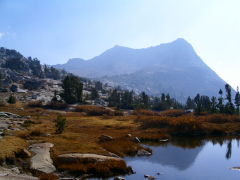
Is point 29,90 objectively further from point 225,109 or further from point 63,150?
point 63,150

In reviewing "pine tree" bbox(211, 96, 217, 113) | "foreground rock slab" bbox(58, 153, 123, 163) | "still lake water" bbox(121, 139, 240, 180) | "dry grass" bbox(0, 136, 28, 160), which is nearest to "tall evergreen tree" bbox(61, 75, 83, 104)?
"pine tree" bbox(211, 96, 217, 113)

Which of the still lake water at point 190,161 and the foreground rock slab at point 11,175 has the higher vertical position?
the foreground rock slab at point 11,175

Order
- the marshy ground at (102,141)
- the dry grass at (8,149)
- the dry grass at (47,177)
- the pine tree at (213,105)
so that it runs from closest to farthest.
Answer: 1. the dry grass at (47,177)
2. the dry grass at (8,149)
3. the marshy ground at (102,141)
4. the pine tree at (213,105)

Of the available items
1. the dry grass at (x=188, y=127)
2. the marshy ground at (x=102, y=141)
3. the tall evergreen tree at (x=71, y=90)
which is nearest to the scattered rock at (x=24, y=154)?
the marshy ground at (x=102, y=141)

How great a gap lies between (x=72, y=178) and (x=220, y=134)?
53.9m

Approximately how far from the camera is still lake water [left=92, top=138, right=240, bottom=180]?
36594mm

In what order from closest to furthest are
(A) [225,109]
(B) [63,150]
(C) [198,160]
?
(B) [63,150], (C) [198,160], (A) [225,109]

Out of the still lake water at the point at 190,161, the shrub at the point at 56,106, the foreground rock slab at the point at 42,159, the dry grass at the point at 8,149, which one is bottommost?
the still lake water at the point at 190,161

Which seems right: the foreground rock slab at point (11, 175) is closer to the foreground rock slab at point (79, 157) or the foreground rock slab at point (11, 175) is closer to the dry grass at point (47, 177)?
the dry grass at point (47, 177)

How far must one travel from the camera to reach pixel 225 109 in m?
122

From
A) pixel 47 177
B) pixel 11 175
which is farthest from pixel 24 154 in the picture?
pixel 47 177

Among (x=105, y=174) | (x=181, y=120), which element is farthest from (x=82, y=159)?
(x=181, y=120)

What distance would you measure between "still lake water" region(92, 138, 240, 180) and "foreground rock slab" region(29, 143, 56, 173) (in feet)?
32.3

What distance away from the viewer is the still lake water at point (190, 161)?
36.6 metres
